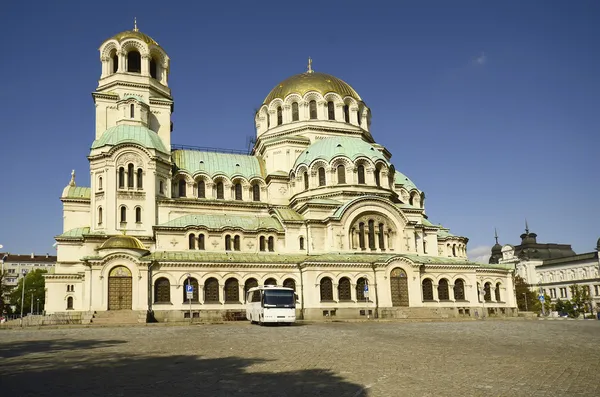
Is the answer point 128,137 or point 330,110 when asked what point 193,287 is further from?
point 330,110

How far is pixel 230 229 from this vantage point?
48.8 metres

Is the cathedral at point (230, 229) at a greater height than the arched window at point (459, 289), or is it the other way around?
the cathedral at point (230, 229)

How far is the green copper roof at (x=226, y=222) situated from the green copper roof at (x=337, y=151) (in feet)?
23.4

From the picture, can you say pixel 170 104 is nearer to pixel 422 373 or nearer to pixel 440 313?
pixel 440 313

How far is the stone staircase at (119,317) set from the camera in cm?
3938

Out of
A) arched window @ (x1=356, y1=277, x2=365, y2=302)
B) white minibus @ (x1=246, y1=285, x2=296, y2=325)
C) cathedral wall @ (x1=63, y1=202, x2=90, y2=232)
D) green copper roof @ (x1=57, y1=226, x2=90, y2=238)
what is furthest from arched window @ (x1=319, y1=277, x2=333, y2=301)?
cathedral wall @ (x1=63, y1=202, x2=90, y2=232)

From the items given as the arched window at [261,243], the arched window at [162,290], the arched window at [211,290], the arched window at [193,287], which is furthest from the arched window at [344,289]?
the arched window at [162,290]

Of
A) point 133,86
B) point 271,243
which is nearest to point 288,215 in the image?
point 271,243

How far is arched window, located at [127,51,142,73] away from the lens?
2172 inches

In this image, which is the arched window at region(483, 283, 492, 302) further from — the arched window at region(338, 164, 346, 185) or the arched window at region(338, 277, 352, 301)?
the arched window at region(338, 164, 346, 185)

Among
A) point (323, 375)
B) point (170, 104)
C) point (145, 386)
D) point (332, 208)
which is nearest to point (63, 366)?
point (145, 386)

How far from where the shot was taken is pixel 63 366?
617 inches

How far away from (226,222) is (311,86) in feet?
65.4

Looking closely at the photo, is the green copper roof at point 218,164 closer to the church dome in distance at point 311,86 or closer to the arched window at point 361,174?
the church dome in distance at point 311,86
